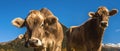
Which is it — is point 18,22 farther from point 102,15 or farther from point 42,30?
point 102,15

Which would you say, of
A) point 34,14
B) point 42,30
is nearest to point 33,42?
point 42,30

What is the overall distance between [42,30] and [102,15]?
203 inches

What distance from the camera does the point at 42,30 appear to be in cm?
1309

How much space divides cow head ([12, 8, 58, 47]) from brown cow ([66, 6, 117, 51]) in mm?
3854

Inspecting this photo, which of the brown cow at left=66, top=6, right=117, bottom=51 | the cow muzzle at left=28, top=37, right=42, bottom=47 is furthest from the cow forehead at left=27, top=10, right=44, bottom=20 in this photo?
the brown cow at left=66, top=6, right=117, bottom=51

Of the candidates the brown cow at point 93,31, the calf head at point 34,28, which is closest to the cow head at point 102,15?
the brown cow at point 93,31

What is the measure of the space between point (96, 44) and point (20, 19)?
5.14m

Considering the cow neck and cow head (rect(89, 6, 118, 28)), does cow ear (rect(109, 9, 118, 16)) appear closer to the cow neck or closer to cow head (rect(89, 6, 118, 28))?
cow head (rect(89, 6, 118, 28))

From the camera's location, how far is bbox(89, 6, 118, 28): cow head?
17.1m

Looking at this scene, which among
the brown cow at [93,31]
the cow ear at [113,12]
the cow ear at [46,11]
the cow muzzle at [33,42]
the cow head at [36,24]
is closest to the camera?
the cow muzzle at [33,42]

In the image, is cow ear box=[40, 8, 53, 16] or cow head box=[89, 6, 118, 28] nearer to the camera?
cow ear box=[40, 8, 53, 16]

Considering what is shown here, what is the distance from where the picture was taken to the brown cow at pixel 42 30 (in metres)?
12.6

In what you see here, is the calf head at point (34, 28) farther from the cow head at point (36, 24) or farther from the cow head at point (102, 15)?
the cow head at point (102, 15)

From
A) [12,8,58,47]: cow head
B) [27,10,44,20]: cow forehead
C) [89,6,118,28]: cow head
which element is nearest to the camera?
[12,8,58,47]: cow head
